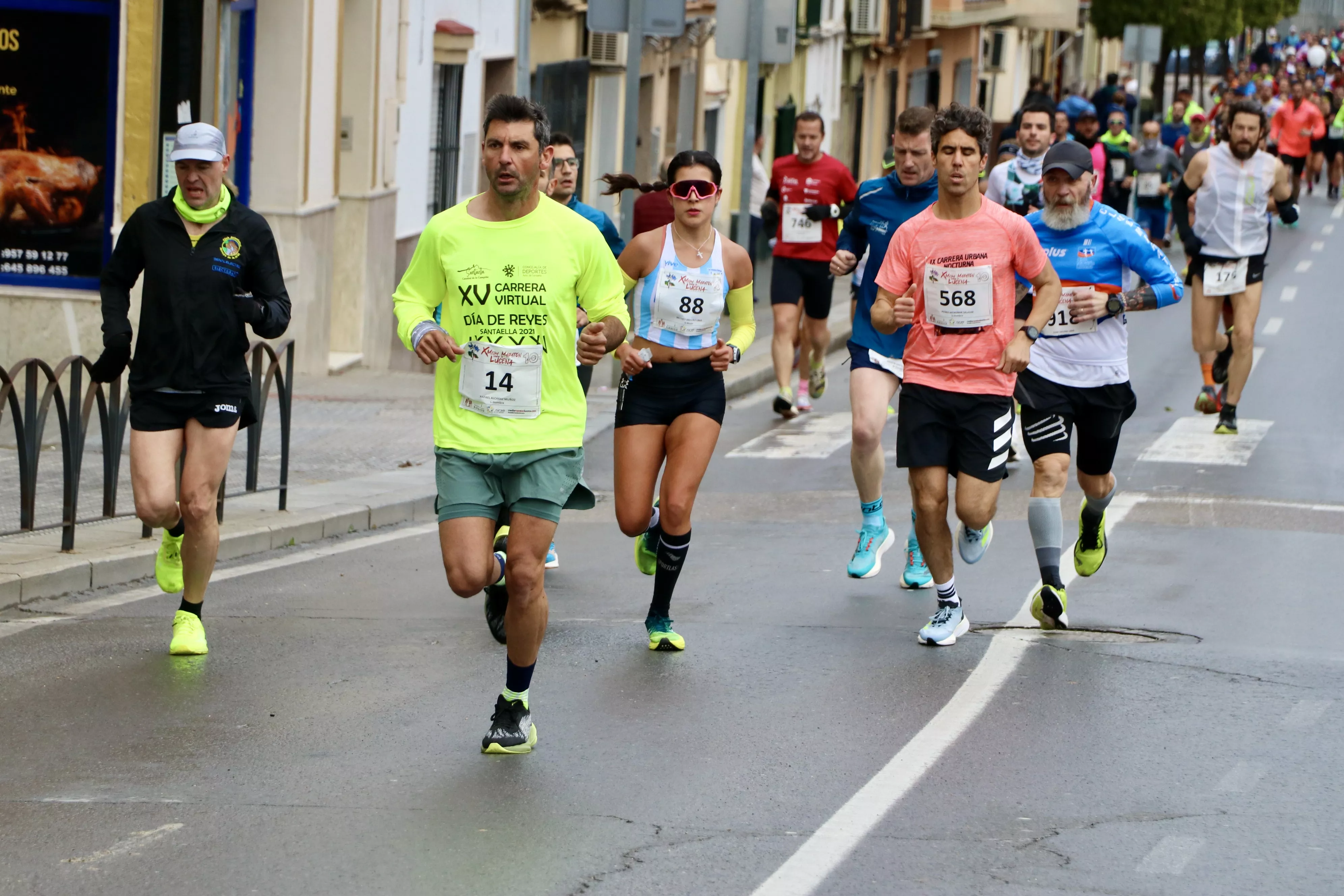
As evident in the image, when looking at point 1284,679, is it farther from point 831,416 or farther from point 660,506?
point 831,416

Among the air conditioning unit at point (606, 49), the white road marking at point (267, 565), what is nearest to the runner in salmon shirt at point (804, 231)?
the white road marking at point (267, 565)

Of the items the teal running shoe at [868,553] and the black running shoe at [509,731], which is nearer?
the black running shoe at [509,731]

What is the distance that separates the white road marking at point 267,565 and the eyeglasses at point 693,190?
96.1 inches

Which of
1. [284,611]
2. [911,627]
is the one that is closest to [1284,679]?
[911,627]

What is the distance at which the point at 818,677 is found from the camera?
7594 mm

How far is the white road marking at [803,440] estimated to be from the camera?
14398mm

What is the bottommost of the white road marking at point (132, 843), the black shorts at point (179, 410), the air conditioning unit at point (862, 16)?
the white road marking at point (132, 843)

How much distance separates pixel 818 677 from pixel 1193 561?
3.24 meters

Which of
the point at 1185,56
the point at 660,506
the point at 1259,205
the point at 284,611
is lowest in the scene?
the point at 284,611

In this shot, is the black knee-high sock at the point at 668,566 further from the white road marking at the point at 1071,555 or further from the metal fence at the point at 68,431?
the metal fence at the point at 68,431

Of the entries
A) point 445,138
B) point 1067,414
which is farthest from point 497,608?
point 445,138

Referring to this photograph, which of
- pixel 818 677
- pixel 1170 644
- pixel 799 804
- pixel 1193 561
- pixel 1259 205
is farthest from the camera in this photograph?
pixel 1259 205

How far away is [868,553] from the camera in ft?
31.7

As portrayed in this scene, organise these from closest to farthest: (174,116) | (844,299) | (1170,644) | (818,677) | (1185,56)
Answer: (818,677) → (1170,644) → (174,116) → (844,299) → (1185,56)
